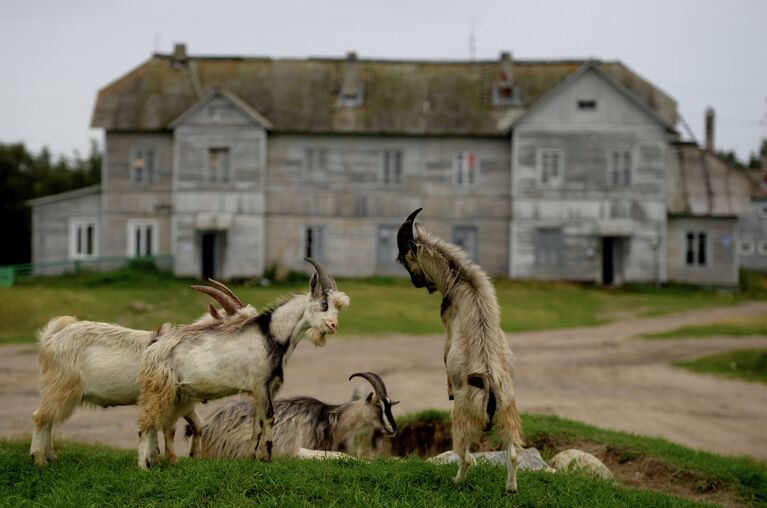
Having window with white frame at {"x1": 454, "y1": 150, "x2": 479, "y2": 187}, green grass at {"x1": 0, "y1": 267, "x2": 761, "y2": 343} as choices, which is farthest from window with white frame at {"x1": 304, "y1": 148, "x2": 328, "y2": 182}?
window with white frame at {"x1": 454, "y1": 150, "x2": 479, "y2": 187}

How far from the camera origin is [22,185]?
180 feet

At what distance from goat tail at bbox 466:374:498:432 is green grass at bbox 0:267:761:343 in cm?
1960

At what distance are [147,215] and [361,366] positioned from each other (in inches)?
846

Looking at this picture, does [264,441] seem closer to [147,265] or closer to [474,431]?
[474,431]

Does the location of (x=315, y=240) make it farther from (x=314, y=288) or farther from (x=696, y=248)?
(x=314, y=288)

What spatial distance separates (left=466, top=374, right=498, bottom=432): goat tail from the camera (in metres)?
6.89

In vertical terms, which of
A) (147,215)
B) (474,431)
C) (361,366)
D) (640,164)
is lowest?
(361,366)

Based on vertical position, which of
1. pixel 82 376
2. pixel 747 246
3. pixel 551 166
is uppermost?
pixel 551 166

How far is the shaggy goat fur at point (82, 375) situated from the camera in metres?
8.00

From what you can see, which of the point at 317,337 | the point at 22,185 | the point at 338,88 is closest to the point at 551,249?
the point at 338,88

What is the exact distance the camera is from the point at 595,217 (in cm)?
3775

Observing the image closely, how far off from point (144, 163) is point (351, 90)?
10.5m

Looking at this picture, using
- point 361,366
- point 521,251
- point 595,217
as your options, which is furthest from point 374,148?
point 361,366

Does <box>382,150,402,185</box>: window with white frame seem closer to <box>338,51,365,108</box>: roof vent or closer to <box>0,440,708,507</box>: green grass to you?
<box>338,51,365,108</box>: roof vent
